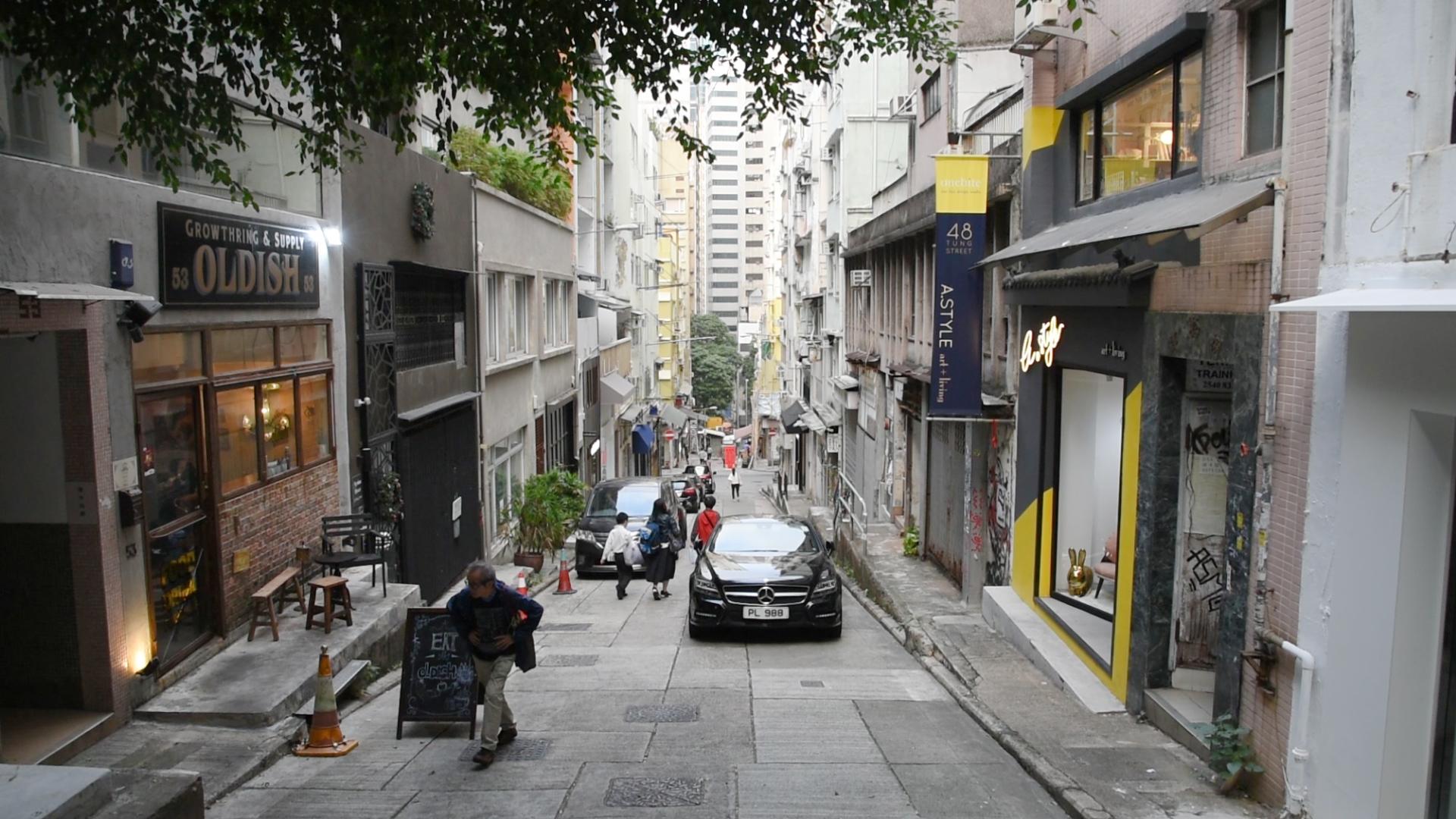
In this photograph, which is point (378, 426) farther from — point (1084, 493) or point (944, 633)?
point (1084, 493)

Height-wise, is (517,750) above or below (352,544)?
below

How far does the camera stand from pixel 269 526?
36.9 feet

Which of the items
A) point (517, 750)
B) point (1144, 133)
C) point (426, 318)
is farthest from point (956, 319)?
point (426, 318)

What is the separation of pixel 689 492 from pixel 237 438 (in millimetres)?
18156

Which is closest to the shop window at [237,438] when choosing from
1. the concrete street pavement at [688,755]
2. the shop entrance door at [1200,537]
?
the concrete street pavement at [688,755]

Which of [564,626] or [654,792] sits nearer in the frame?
A: [654,792]

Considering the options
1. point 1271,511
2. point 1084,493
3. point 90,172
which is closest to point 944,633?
point 1084,493

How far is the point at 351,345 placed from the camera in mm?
13492

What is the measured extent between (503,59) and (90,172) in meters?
3.34

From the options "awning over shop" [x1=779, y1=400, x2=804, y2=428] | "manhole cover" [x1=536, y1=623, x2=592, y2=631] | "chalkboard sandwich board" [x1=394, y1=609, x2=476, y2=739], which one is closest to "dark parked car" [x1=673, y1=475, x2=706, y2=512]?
"awning over shop" [x1=779, y1=400, x2=804, y2=428]

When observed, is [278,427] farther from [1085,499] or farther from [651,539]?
[1085,499]

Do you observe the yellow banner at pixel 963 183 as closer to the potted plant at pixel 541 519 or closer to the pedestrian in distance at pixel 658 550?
the pedestrian in distance at pixel 658 550

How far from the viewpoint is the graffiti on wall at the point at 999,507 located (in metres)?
13.9

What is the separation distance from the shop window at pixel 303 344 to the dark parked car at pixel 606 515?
23.0 ft
